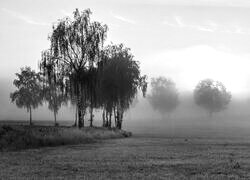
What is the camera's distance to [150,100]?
15600 centimetres

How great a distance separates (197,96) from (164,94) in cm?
1257

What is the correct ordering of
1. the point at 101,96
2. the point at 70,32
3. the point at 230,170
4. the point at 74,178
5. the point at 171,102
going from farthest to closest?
the point at 171,102, the point at 101,96, the point at 70,32, the point at 230,170, the point at 74,178

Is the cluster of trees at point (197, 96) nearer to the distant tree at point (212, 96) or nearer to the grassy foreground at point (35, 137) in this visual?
the distant tree at point (212, 96)

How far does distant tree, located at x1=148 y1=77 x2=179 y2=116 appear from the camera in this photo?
151125mm

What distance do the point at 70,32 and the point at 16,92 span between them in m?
61.3

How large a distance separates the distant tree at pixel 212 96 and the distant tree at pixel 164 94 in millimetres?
10597

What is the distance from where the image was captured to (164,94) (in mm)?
150875

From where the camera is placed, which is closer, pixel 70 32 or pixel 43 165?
pixel 43 165

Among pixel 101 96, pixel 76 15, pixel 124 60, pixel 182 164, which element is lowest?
pixel 182 164

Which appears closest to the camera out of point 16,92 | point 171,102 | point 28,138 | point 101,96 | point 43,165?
point 43,165

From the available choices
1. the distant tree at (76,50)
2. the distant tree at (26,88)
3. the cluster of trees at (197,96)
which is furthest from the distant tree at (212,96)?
the distant tree at (76,50)

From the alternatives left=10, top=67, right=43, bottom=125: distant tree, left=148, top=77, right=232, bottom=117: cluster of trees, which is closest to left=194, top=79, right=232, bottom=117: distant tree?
left=148, top=77, right=232, bottom=117: cluster of trees

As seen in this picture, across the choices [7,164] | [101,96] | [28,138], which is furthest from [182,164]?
[101,96]

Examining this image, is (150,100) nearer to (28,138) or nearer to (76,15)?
(76,15)
